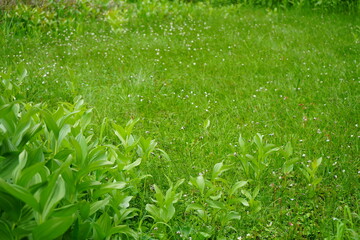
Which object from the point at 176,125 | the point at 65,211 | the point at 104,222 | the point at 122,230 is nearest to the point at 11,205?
the point at 65,211

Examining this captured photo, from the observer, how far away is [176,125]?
159 inches

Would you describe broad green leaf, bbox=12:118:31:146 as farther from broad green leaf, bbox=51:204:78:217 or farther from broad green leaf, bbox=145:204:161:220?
broad green leaf, bbox=145:204:161:220

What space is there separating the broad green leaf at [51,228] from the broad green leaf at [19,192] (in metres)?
0.09

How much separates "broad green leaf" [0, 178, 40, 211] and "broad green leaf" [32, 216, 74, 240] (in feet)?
0.29

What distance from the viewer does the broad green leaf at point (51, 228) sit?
1525mm

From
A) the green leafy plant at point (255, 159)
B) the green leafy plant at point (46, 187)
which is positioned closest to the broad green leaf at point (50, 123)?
the green leafy plant at point (46, 187)

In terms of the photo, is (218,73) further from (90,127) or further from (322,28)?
(322,28)

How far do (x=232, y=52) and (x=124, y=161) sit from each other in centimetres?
438

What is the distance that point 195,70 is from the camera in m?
5.69

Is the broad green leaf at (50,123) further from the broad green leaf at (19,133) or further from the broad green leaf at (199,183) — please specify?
the broad green leaf at (199,183)

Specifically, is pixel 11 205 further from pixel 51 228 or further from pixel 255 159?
pixel 255 159

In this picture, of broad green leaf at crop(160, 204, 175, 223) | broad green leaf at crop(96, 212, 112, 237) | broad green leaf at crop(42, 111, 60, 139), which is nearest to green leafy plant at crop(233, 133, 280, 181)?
broad green leaf at crop(160, 204, 175, 223)

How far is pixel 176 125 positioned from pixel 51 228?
2.56m

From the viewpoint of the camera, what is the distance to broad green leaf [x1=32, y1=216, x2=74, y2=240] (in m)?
1.53
